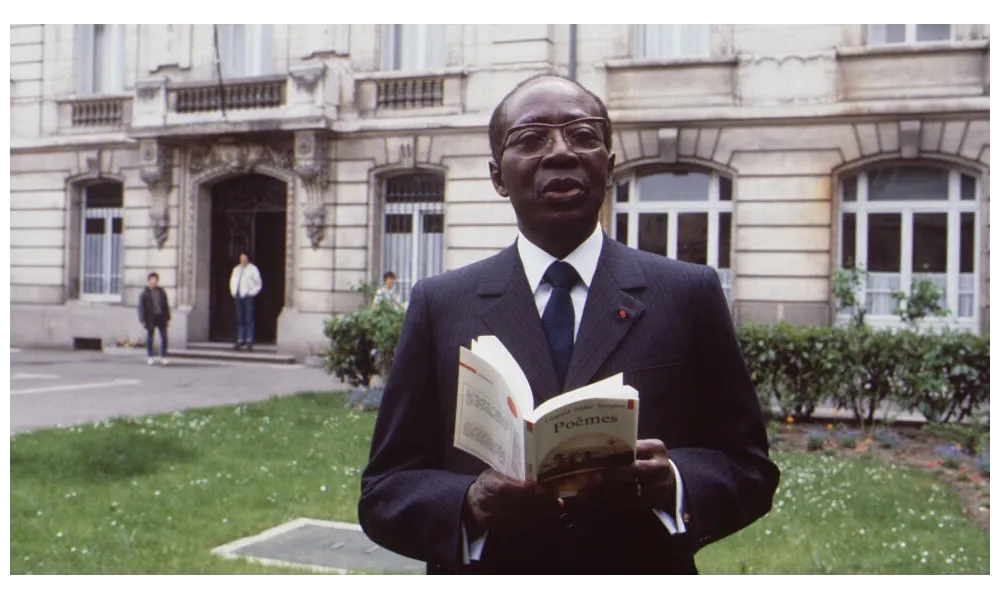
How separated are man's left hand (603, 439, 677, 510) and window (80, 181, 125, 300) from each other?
2299cm

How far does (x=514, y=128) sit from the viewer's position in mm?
2320

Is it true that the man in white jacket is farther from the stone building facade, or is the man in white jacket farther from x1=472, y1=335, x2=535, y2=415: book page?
x1=472, y1=335, x2=535, y2=415: book page

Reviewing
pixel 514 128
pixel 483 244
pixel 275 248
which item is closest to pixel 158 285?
pixel 275 248

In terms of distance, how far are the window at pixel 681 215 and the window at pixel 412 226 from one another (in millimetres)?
3648

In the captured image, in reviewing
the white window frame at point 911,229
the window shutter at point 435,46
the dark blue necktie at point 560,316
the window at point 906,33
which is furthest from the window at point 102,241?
the dark blue necktie at point 560,316

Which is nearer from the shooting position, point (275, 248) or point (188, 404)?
point (188, 404)

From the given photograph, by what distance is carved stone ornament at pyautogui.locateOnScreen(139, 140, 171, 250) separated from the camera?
22.2 m

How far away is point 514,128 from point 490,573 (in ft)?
3.14

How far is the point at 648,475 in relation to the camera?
80.4 inches

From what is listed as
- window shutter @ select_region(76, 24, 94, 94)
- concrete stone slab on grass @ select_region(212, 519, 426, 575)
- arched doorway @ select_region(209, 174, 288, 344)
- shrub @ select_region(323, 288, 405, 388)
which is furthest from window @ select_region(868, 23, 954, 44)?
window shutter @ select_region(76, 24, 94, 94)

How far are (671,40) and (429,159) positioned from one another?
16.2 feet

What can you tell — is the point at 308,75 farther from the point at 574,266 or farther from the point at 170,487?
the point at 574,266

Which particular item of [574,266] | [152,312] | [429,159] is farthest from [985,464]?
[152,312]

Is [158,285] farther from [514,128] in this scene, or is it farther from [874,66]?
[514,128]
